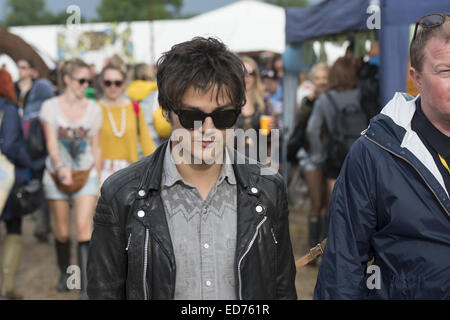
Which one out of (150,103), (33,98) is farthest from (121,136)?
(33,98)

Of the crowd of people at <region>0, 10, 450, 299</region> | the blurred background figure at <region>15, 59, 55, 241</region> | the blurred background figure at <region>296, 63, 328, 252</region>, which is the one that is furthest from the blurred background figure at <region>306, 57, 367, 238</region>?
the crowd of people at <region>0, 10, 450, 299</region>

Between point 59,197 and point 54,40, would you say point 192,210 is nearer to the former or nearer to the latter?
point 59,197

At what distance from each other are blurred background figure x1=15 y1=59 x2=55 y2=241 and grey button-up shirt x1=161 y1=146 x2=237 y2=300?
501 cm

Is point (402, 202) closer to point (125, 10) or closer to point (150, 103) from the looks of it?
point (150, 103)

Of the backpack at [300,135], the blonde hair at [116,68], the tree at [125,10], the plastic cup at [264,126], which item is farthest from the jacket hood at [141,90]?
the tree at [125,10]

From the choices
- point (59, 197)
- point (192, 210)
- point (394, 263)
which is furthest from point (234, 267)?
point (59, 197)

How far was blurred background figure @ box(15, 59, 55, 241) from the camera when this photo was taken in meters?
7.75

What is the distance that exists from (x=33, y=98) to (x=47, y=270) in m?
2.26

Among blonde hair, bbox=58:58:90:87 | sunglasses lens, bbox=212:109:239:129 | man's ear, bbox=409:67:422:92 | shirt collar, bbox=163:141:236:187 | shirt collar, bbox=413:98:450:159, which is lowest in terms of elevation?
shirt collar, bbox=163:141:236:187

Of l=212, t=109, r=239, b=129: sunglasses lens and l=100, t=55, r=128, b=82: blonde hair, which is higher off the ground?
l=100, t=55, r=128, b=82: blonde hair

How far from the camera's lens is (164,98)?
226 cm

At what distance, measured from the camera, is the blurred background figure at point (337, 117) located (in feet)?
20.6

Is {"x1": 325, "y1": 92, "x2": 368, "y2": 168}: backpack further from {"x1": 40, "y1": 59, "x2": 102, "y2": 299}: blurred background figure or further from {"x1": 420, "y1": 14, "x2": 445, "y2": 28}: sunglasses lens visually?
{"x1": 420, "y1": 14, "x2": 445, "y2": 28}: sunglasses lens

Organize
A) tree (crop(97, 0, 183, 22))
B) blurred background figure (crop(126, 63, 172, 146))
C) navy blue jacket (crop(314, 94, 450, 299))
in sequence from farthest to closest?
tree (crop(97, 0, 183, 22))
blurred background figure (crop(126, 63, 172, 146))
navy blue jacket (crop(314, 94, 450, 299))
